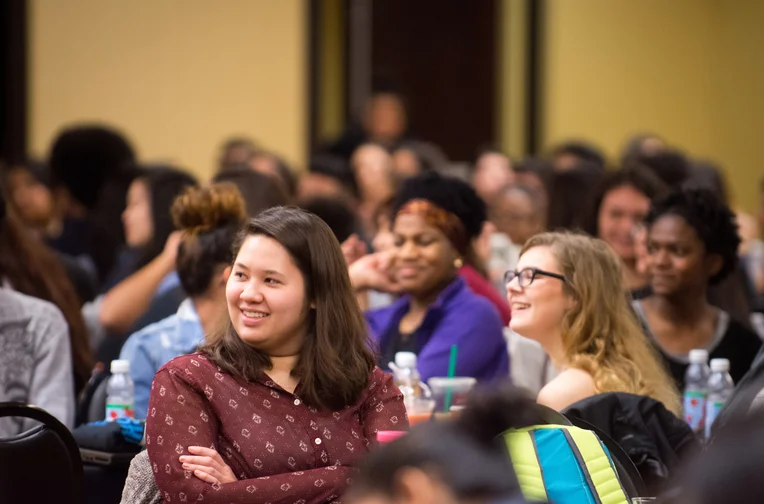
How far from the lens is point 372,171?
840cm

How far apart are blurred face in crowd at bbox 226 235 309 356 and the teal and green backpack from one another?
857 mm

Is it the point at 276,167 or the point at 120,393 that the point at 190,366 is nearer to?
the point at 120,393

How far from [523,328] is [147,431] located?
4.30 ft

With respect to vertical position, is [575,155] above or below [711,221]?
below

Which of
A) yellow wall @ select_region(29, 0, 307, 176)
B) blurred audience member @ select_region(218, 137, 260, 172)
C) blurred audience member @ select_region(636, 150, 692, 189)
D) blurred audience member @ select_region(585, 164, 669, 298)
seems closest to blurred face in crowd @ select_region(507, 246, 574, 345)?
blurred audience member @ select_region(585, 164, 669, 298)

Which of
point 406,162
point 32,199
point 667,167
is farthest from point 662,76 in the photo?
point 32,199

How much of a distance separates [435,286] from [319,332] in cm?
149

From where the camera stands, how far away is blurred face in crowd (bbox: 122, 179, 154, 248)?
5465 mm

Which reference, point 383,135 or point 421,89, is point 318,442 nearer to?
point 383,135

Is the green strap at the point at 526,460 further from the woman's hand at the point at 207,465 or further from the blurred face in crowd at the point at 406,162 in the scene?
the blurred face in crowd at the point at 406,162

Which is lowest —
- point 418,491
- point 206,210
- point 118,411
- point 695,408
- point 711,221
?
A: point 695,408

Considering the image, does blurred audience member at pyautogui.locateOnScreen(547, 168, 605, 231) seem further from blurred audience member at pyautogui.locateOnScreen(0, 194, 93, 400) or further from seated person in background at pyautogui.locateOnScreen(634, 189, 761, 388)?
blurred audience member at pyautogui.locateOnScreen(0, 194, 93, 400)

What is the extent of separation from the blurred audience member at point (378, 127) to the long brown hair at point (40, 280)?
5.89 m

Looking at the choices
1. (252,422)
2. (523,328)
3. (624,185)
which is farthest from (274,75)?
(252,422)
